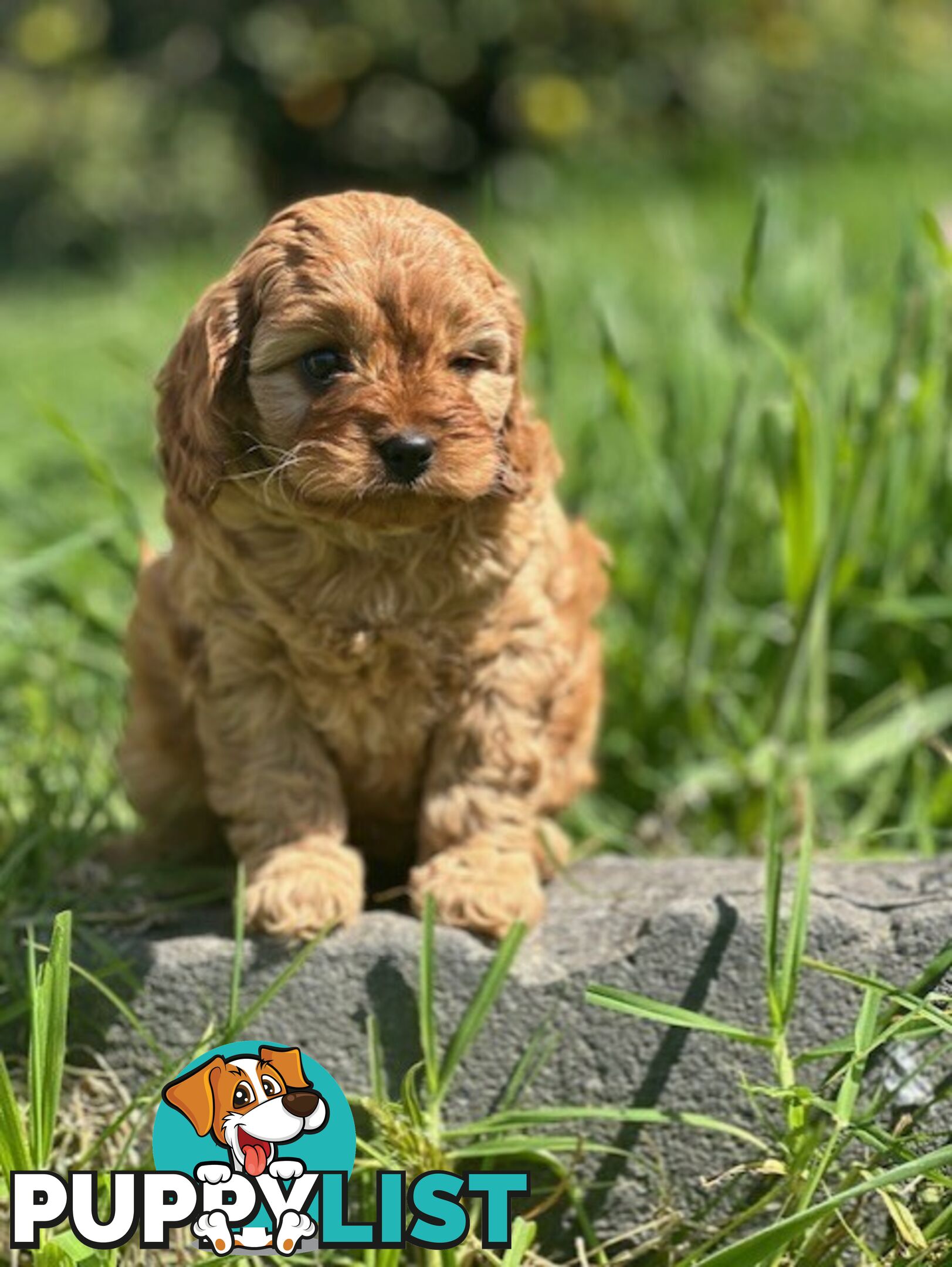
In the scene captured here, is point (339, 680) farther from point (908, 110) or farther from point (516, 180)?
point (908, 110)

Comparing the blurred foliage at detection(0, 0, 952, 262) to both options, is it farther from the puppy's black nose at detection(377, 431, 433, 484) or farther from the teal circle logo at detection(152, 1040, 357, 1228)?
the teal circle logo at detection(152, 1040, 357, 1228)

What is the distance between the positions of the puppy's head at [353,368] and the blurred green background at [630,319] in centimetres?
81

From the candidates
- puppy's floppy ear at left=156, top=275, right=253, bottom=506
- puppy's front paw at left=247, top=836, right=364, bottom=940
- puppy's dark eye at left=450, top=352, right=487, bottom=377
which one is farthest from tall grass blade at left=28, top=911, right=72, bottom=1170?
puppy's dark eye at left=450, top=352, right=487, bottom=377

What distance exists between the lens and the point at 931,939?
229 centimetres

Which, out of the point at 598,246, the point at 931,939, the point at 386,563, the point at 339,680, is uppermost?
the point at 598,246

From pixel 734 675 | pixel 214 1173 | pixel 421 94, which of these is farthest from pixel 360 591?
pixel 421 94

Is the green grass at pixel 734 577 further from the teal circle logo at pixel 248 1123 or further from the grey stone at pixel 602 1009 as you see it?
the teal circle logo at pixel 248 1123

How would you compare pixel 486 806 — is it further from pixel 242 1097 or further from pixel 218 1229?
pixel 218 1229

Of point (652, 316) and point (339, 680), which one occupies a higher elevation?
point (652, 316)

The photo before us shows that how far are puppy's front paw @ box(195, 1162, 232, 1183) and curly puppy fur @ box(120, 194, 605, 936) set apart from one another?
0.39 metres

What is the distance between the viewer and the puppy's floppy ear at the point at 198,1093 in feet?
7.08

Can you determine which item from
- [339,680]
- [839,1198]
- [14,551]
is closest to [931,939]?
[839,1198]

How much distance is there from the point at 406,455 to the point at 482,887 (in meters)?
0.72

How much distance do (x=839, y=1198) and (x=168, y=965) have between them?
1053 millimetres
